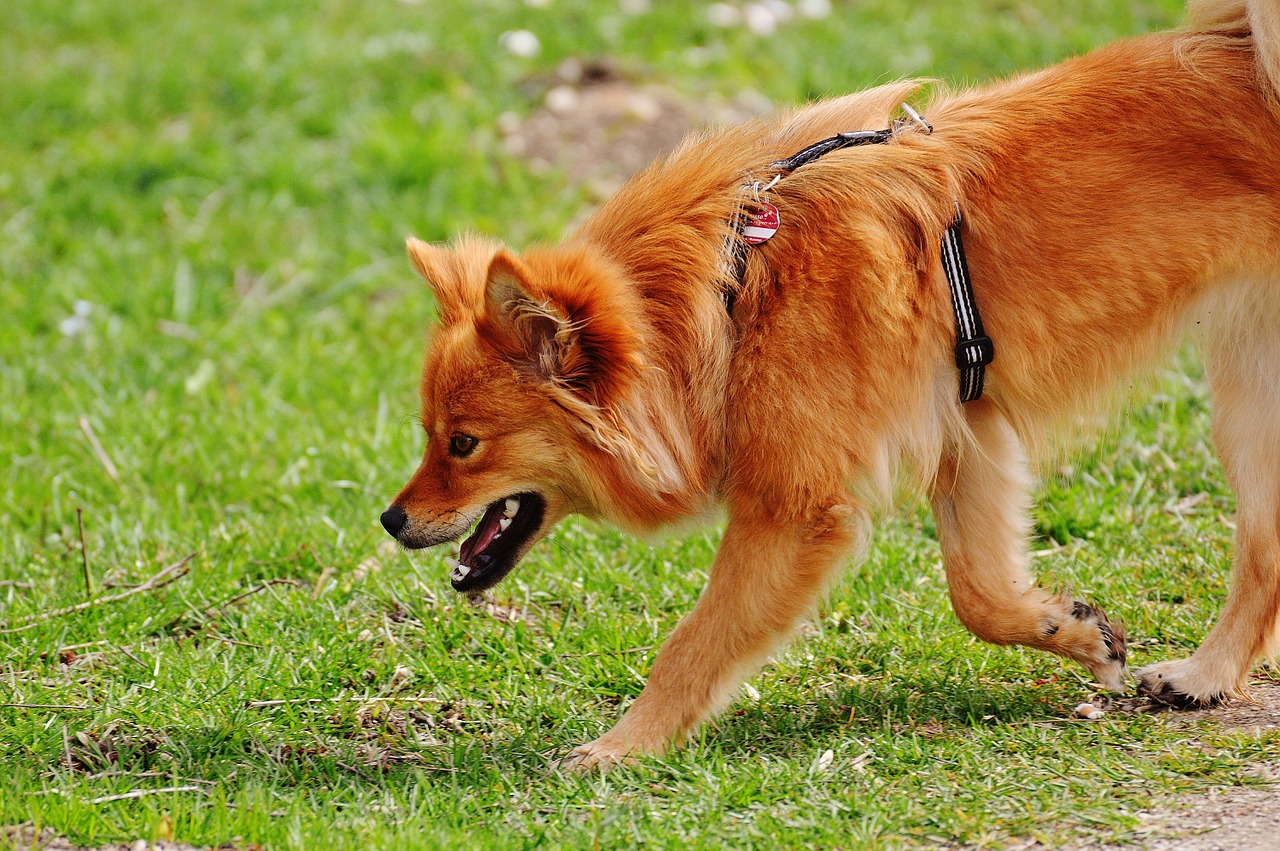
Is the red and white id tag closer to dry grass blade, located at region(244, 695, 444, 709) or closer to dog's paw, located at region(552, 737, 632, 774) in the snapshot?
dog's paw, located at region(552, 737, 632, 774)

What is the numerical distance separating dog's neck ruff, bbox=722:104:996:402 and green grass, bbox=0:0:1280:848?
969mm

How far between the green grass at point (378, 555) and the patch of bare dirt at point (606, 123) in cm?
17

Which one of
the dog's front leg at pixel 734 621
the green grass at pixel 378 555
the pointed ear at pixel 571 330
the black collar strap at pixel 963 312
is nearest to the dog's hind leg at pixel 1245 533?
the green grass at pixel 378 555

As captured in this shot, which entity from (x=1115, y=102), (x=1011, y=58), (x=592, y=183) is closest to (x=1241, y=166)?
(x=1115, y=102)

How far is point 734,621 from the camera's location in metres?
3.53

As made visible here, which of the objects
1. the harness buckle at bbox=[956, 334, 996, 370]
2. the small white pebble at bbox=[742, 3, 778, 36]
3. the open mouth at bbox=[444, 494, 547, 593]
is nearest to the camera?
the harness buckle at bbox=[956, 334, 996, 370]

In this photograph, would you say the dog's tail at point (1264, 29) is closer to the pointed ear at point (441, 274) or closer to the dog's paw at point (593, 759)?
the pointed ear at point (441, 274)

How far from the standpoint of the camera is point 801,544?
11.4 feet

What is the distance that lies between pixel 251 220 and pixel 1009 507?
17.2 feet

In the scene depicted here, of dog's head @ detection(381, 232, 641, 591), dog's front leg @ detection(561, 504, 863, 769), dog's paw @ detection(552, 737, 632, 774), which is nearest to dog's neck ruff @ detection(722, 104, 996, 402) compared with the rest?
dog's head @ detection(381, 232, 641, 591)

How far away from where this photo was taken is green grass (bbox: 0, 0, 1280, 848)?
3.30 meters

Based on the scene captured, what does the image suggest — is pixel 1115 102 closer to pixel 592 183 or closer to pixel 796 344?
pixel 796 344

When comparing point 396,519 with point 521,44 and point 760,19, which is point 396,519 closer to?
point 521,44

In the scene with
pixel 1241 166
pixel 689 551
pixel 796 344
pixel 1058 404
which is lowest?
pixel 689 551
